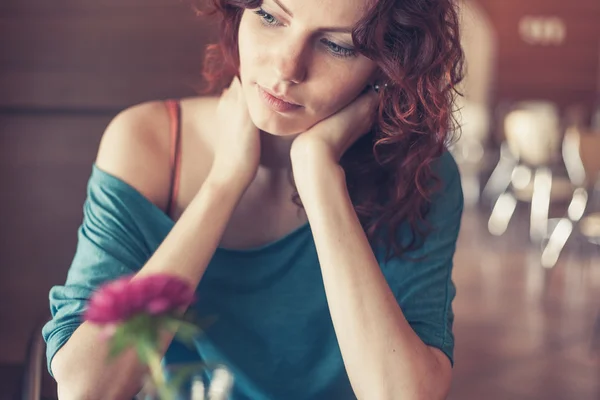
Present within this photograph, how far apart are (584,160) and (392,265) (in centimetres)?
393

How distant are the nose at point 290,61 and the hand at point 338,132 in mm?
122

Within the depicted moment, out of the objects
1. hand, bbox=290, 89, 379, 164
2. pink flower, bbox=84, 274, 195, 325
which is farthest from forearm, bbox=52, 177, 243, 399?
pink flower, bbox=84, 274, 195, 325

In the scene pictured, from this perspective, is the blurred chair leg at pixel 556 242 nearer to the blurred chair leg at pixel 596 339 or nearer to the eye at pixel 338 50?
the blurred chair leg at pixel 596 339

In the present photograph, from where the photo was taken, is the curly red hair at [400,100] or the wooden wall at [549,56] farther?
the wooden wall at [549,56]

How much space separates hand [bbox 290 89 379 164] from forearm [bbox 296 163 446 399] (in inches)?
3.3

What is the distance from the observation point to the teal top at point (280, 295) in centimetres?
121

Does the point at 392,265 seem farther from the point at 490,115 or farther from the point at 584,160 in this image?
the point at 490,115

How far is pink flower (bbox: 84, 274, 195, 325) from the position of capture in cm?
48

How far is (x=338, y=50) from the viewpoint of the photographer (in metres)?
1.09

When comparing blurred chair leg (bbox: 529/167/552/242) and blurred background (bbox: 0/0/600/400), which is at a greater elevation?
Answer: blurred background (bbox: 0/0/600/400)

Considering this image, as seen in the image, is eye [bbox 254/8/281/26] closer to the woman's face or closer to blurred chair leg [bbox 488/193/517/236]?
the woman's face

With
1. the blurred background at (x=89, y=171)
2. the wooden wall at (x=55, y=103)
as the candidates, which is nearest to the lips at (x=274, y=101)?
the blurred background at (x=89, y=171)

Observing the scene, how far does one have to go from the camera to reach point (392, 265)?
4.27 feet

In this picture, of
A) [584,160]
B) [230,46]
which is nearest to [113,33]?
[230,46]
